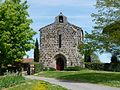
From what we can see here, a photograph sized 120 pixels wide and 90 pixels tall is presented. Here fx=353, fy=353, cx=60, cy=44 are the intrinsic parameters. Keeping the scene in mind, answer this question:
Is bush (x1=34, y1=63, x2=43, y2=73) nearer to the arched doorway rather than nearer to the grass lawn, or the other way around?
the arched doorway

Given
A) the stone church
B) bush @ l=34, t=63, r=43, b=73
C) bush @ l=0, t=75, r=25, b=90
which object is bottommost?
bush @ l=0, t=75, r=25, b=90

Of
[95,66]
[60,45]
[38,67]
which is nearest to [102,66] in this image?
[95,66]

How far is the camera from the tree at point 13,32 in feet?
151

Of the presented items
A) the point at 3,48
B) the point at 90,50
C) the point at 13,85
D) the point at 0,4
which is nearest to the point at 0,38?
the point at 3,48

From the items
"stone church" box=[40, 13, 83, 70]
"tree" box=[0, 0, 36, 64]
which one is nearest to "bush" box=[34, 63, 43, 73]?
"stone church" box=[40, 13, 83, 70]

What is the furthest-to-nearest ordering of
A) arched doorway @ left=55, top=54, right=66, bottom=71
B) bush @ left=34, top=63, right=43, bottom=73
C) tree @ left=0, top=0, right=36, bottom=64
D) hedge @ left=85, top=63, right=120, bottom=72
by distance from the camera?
arched doorway @ left=55, top=54, right=66, bottom=71 < hedge @ left=85, top=63, right=120, bottom=72 < bush @ left=34, top=63, right=43, bottom=73 < tree @ left=0, top=0, right=36, bottom=64

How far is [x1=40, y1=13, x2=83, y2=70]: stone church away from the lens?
6266cm

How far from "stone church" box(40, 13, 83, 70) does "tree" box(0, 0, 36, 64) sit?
13.6 metres

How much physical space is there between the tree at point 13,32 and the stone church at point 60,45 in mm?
13568

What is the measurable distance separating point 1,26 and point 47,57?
18.2 m

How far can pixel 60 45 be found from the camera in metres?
63.2

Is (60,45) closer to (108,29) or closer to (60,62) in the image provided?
(60,62)

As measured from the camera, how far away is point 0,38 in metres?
46.2

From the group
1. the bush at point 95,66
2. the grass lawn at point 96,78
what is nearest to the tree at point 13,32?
the grass lawn at point 96,78
